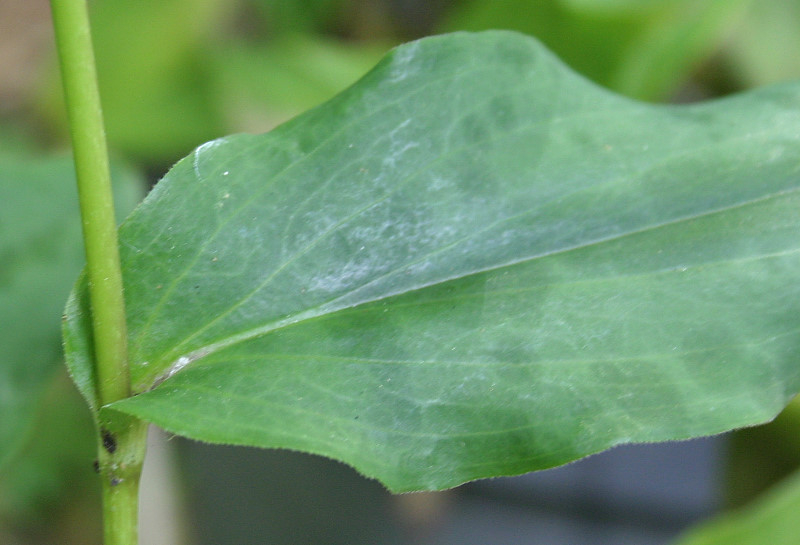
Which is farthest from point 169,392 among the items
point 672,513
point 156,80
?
point 156,80

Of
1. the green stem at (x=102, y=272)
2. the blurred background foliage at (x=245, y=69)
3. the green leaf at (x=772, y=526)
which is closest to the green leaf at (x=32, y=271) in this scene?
the blurred background foliage at (x=245, y=69)

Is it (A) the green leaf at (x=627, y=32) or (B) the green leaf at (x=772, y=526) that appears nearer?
(B) the green leaf at (x=772, y=526)

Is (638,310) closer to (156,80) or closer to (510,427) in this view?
(510,427)


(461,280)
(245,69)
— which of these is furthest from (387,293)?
(245,69)

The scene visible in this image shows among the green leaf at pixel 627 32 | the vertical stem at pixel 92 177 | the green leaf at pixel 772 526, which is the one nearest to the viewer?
the vertical stem at pixel 92 177

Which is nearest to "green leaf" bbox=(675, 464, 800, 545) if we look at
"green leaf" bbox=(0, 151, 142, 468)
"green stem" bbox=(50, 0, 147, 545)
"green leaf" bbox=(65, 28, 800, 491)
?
"green leaf" bbox=(65, 28, 800, 491)

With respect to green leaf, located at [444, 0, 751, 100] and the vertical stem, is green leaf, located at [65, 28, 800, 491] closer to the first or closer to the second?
the vertical stem

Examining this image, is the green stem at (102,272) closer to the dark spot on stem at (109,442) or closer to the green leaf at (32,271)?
the dark spot on stem at (109,442)
